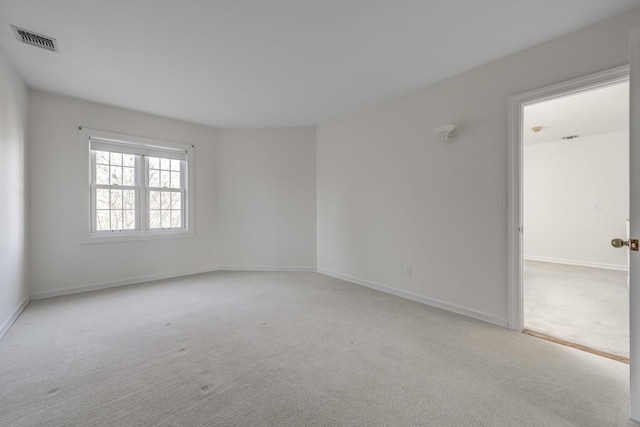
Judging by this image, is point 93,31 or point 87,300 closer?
point 93,31

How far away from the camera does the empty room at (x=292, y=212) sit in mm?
1779

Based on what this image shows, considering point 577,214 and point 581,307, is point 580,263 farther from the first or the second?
point 581,307

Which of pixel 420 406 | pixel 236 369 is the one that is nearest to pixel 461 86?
pixel 420 406

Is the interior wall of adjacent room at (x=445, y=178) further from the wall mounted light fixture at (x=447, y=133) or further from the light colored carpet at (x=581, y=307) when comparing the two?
the light colored carpet at (x=581, y=307)

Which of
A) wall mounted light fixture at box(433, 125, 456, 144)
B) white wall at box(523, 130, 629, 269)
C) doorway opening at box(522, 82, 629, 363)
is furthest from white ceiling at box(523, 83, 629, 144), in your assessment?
wall mounted light fixture at box(433, 125, 456, 144)

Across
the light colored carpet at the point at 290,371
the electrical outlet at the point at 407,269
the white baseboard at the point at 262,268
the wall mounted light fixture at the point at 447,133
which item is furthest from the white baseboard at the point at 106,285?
the wall mounted light fixture at the point at 447,133

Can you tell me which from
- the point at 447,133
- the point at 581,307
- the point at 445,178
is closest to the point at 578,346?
the point at 581,307

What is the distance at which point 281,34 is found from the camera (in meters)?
2.40

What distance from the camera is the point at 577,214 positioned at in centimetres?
583

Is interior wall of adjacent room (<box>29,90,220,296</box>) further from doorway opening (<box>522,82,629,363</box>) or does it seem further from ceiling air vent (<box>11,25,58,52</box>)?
doorway opening (<box>522,82,629,363</box>)

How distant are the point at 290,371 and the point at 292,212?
3407 mm

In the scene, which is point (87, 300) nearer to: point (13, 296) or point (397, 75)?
point (13, 296)

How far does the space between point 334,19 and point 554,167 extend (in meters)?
6.31

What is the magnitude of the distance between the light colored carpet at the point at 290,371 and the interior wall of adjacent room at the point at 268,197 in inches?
78.5
